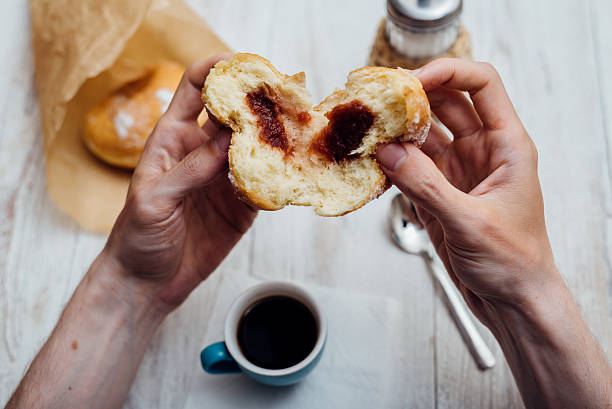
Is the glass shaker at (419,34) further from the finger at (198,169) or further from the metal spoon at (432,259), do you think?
the finger at (198,169)

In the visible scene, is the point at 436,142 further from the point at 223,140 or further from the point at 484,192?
the point at 223,140

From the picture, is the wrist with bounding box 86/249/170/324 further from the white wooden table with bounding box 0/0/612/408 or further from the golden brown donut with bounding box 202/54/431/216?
the golden brown donut with bounding box 202/54/431/216

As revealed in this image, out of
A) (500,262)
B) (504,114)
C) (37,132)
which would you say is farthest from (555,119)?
(37,132)

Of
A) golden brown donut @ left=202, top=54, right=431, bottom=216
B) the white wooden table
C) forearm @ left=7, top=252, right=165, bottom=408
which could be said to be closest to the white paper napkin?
the white wooden table

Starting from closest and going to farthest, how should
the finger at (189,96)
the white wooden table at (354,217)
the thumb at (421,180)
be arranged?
1. the thumb at (421,180)
2. the finger at (189,96)
3. the white wooden table at (354,217)

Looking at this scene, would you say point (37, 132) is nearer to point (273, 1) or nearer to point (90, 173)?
point (90, 173)

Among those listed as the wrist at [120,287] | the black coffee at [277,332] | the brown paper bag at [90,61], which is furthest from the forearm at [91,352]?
the brown paper bag at [90,61]

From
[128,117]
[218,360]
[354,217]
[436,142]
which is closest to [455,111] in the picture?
[436,142]
